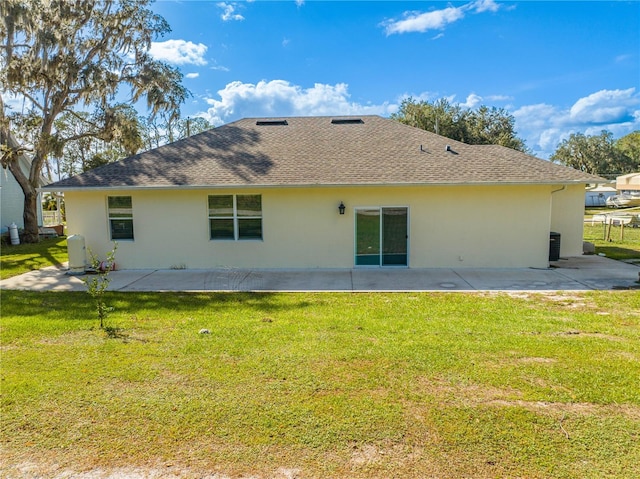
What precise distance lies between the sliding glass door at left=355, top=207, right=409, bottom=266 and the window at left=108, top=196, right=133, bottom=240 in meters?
7.06

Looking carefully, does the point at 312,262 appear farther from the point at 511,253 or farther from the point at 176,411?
the point at 176,411

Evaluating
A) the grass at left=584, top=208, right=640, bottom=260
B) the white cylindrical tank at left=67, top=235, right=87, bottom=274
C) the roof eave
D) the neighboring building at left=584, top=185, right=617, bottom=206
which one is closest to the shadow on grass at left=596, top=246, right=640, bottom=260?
the grass at left=584, top=208, right=640, bottom=260

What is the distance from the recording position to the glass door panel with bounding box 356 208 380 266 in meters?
11.9

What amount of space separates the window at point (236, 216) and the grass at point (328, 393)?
4.93 meters

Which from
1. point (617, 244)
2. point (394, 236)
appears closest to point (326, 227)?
point (394, 236)

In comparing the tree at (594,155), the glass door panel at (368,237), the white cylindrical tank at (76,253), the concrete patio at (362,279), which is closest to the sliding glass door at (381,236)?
the glass door panel at (368,237)

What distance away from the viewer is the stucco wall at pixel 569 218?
13.7 m

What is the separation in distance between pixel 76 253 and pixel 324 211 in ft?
24.5

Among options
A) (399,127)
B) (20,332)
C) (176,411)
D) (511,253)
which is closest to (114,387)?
(176,411)

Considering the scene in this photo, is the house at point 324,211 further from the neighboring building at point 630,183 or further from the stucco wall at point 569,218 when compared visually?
the neighboring building at point 630,183

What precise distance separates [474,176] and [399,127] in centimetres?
463

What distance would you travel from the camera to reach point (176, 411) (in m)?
3.99

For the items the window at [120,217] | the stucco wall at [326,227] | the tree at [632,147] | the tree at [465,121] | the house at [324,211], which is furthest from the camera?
the tree at [632,147]

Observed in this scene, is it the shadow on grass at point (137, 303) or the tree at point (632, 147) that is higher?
the tree at point (632, 147)
